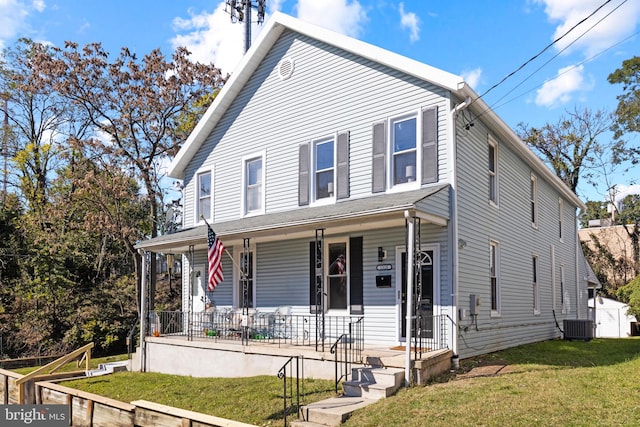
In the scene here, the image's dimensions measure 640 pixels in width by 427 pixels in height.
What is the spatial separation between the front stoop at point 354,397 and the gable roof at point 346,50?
5.65m

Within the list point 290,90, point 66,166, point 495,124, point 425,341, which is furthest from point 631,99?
point 66,166

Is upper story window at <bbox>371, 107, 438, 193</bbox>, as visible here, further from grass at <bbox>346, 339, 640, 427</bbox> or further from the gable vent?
grass at <bbox>346, 339, 640, 427</bbox>

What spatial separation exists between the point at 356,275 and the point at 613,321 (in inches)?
751

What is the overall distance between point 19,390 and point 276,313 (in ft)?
20.5

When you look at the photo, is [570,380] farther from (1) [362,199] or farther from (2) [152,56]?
(2) [152,56]

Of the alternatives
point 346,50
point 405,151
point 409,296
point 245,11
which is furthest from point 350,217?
point 245,11

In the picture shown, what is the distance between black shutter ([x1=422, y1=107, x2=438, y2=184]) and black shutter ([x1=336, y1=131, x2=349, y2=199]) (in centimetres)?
208

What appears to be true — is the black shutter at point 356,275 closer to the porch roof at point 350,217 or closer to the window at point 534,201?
the porch roof at point 350,217

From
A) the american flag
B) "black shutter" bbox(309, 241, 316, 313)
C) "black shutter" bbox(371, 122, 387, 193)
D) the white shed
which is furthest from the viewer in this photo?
the white shed

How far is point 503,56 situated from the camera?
1170 centimetres

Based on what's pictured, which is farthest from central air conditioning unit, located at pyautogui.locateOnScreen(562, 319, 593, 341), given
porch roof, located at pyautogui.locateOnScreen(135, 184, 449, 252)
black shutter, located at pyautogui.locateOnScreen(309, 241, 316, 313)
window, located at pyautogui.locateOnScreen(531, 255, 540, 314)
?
black shutter, located at pyautogui.locateOnScreen(309, 241, 316, 313)

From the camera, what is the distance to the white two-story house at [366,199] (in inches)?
439

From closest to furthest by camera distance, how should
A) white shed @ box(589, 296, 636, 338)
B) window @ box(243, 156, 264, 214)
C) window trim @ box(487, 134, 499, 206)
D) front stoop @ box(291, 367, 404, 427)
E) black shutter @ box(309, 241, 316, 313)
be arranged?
front stoop @ box(291, 367, 404, 427) → black shutter @ box(309, 241, 316, 313) → window trim @ box(487, 134, 499, 206) → window @ box(243, 156, 264, 214) → white shed @ box(589, 296, 636, 338)

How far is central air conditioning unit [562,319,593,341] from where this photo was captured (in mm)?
16828
